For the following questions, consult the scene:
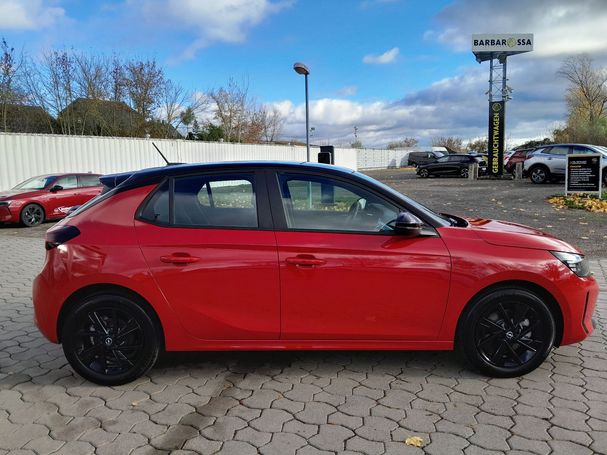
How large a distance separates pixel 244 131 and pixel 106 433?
44.0 metres

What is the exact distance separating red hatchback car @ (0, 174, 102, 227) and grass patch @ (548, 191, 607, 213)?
46.3 ft

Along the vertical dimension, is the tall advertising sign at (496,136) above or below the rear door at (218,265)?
above

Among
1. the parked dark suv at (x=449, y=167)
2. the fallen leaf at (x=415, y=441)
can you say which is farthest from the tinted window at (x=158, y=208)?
the parked dark suv at (x=449, y=167)

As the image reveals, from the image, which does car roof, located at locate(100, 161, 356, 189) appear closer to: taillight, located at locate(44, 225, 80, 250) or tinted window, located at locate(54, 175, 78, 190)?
taillight, located at locate(44, 225, 80, 250)

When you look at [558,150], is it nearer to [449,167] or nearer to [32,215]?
[449,167]

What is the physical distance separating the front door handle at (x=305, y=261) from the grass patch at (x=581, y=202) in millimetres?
12829

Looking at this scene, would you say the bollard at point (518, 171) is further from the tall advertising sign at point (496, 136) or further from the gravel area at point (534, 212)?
the gravel area at point (534, 212)

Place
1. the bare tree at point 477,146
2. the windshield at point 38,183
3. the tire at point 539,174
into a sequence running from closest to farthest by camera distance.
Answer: the windshield at point 38,183, the tire at point 539,174, the bare tree at point 477,146

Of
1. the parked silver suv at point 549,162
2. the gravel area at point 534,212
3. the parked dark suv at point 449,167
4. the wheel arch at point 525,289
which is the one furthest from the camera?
the parked dark suv at point 449,167

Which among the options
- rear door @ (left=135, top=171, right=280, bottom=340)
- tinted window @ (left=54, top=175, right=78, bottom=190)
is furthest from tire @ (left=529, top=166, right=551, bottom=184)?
rear door @ (left=135, top=171, right=280, bottom=340)

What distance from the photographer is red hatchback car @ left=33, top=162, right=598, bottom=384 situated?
342 cm

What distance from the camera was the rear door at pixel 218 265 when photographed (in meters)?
3.42

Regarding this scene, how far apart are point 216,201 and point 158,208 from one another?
0.43 metres

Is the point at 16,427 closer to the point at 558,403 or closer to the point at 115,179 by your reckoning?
the point at 115,179
